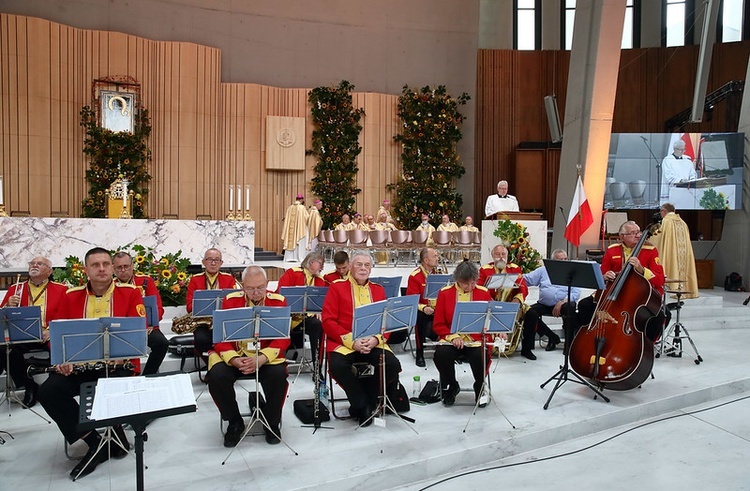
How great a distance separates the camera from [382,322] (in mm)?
4504

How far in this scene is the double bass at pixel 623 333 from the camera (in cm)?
502

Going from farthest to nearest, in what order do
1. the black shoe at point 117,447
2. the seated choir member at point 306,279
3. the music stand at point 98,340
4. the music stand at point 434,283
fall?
the music stand at point 434,283 → the seated choir member at point 306,279 → the black shoe at point 117,447 → the music stand at point 98,340

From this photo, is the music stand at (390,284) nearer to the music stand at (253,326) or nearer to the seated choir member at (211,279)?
the seated choir member at (211,279)

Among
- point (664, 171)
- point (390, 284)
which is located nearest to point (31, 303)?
point (390, 284)

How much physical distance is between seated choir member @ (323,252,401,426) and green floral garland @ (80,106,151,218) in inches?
398

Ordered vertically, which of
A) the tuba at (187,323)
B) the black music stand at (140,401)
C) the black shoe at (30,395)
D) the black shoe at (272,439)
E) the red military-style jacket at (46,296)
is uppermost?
the red military-style jacket at (46,296)

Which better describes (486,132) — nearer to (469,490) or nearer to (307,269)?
(307,269)

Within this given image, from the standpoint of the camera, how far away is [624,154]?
14328 millimetres

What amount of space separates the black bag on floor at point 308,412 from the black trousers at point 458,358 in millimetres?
1030

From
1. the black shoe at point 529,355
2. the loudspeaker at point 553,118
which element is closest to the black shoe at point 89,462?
the black shoe at point 529,355

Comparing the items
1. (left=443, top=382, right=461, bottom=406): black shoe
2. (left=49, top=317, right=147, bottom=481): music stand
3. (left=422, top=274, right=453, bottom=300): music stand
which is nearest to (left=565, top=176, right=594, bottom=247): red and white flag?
(left=422, top=274, right=453, bottom=300): music stand

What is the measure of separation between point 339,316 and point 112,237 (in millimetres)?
6796

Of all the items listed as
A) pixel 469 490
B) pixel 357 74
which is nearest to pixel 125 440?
pixel 469 490

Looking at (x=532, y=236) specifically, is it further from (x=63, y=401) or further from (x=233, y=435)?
Answer: (x=63, y=401)
